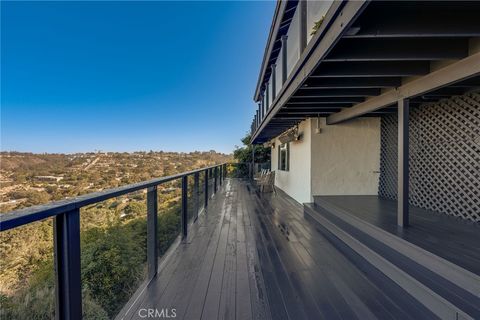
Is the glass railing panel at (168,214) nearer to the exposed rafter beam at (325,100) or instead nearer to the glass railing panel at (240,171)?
the exposed rafter beam at (325,100)

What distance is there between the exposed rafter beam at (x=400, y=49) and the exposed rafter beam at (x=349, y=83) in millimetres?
900

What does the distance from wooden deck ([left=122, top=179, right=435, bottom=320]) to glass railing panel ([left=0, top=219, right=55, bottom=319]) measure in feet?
2.76

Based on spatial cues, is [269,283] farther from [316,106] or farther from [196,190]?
[316,106]

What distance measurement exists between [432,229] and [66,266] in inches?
158

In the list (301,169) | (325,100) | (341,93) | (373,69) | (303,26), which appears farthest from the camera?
(301,169)

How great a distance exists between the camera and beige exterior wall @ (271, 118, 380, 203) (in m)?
6.01

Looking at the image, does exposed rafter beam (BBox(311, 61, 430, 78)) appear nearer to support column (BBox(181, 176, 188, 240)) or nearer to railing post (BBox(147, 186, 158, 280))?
railing post (BBox(147, 186, 158, 280))

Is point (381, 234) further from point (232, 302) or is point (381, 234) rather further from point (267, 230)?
point (232, 302)

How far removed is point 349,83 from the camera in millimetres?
3512

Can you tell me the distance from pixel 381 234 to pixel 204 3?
13226mm

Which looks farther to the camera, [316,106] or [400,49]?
[316,106]

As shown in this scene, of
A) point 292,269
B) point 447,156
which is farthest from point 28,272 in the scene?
point 447,156

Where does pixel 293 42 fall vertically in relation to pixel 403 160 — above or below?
above

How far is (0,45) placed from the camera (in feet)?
47.8
